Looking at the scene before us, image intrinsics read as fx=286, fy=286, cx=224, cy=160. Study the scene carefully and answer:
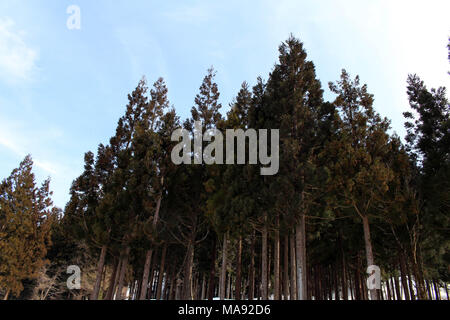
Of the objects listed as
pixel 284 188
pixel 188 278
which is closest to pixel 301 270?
pixel 284 188

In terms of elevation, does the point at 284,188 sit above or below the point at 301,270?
above

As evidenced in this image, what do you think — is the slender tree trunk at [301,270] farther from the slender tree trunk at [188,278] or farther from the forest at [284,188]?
the slender tree trunk at [188,278]

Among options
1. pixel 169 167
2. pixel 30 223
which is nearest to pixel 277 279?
pixel 169 167

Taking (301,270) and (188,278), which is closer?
(301,270)

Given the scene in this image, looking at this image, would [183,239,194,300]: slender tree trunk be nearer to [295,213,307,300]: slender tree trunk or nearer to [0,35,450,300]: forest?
[0,35,450,300]: forest

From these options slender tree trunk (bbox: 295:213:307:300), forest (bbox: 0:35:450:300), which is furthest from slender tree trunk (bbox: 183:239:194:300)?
slender tree trunk (bbox: 295:213:307:300)

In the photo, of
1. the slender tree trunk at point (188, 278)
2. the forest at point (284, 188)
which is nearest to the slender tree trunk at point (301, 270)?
the forest at point (284, 188)

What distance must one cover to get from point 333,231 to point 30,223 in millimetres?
18532

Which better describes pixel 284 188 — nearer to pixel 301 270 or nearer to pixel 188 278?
pixel 301 270

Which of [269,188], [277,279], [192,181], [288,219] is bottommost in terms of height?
[277,279]

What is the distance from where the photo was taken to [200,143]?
14430 mm

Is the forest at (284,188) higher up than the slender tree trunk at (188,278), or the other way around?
the forest at (284,188)

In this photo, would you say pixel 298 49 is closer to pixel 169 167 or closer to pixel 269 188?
pixel 269 188
